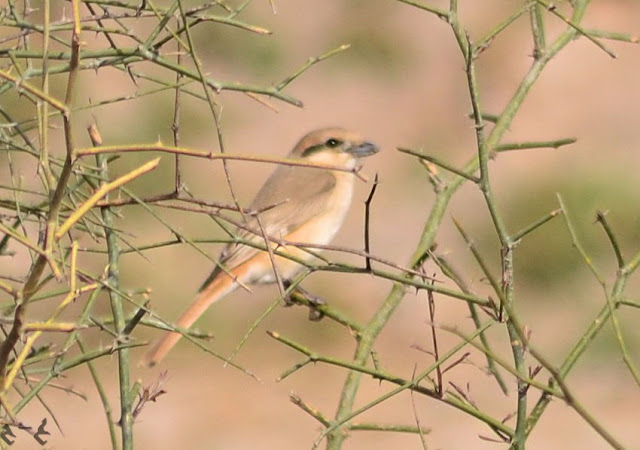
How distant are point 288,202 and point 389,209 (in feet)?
18.1

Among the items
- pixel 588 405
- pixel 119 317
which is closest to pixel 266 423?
pixel 588 405

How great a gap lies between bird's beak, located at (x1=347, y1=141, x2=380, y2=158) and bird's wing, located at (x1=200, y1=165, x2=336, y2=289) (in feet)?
0.44

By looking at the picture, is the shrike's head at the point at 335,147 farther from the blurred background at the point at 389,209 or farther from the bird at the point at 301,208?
the blurred background at the point at 389,209

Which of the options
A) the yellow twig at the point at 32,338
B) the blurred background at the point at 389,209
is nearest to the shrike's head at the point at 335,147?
the blurred background at the point at 389,209

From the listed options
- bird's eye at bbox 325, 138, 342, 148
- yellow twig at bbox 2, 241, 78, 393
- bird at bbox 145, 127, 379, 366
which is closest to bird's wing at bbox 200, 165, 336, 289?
bird at bbox 145, 127, 379, 366

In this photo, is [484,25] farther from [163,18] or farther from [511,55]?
[163,18]

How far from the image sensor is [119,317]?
2389mm

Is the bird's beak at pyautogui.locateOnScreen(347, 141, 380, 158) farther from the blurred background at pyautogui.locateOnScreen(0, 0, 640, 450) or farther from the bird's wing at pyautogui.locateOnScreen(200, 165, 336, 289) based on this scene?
the blurred background at pyautogui.locateOnScreen(0, 0, 640, 450)

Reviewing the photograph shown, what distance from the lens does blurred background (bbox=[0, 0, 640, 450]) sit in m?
8.71

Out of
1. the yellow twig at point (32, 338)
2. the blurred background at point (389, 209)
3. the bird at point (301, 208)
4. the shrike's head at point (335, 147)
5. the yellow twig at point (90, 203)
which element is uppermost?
the blurred background at point (389, 209)

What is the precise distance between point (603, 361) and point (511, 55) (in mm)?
4758

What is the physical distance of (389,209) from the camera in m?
10.8

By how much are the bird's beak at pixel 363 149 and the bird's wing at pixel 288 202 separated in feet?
0.44

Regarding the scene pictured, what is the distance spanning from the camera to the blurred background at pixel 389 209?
28.6ft
